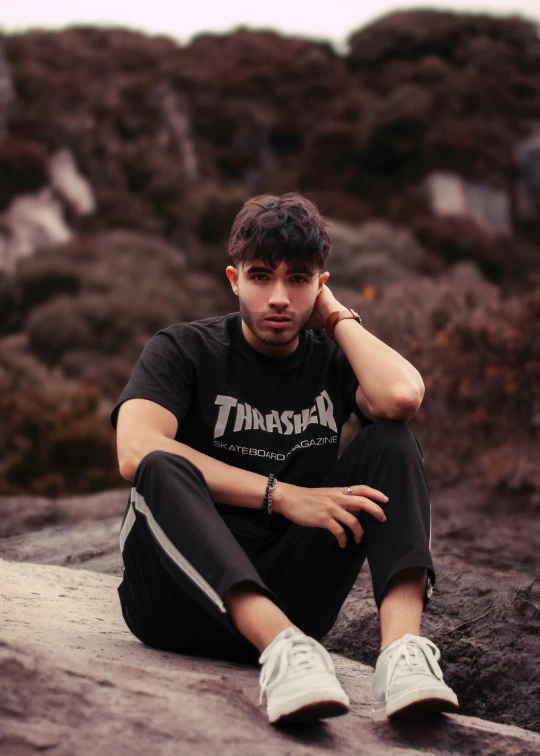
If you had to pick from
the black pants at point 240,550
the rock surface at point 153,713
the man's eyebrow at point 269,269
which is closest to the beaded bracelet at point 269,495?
the black pants at point 240,550

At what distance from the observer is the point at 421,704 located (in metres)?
2.02

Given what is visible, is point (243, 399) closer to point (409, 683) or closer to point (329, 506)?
point (329, 506)

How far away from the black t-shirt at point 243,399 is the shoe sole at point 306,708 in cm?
80

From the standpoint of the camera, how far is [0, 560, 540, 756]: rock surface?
5.65 feet

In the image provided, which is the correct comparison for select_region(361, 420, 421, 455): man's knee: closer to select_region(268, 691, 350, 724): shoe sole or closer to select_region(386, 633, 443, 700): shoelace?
select_region(386, 633, 443, 700): shoelace

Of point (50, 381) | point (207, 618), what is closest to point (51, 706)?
point (207, 618)

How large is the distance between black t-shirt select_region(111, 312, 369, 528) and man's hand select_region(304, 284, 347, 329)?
0.17m

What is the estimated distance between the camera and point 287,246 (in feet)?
8.82

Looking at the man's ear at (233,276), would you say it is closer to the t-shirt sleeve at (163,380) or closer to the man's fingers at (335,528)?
the t-shirt sleeve at (163,380)

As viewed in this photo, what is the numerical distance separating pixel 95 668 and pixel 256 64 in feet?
120

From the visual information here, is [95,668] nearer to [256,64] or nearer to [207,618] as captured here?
[207,618]

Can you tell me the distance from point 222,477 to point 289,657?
62 centimetres

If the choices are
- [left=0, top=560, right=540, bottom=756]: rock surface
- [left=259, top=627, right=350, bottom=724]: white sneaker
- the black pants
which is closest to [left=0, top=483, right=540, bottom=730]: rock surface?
[left=0, top=560, right=540, bottom=756]: rock surface

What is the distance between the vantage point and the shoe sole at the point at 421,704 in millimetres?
2002
